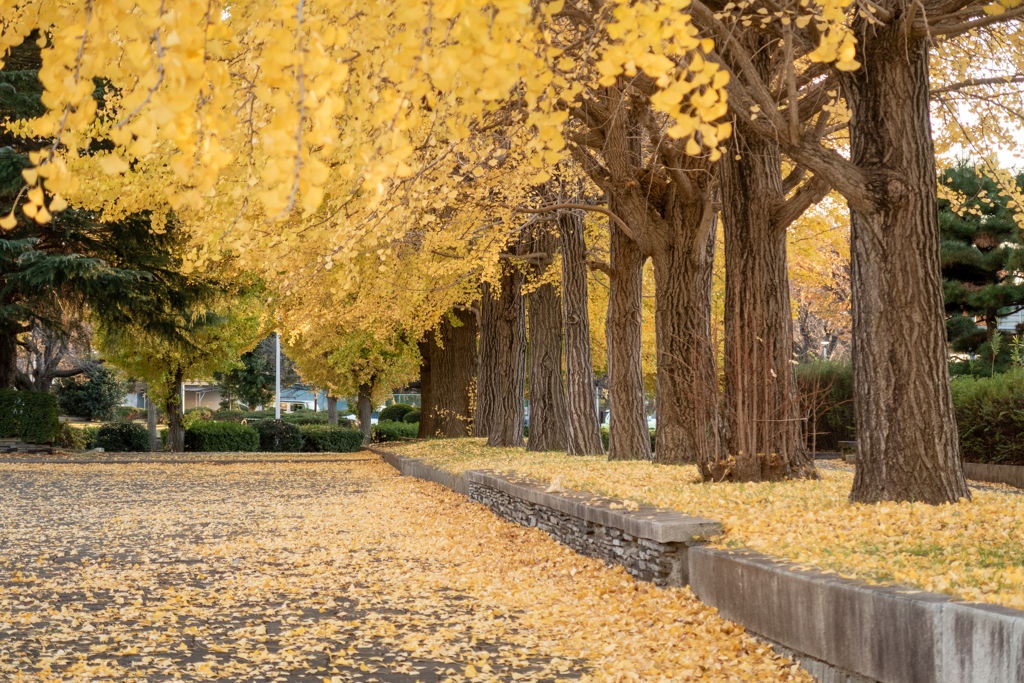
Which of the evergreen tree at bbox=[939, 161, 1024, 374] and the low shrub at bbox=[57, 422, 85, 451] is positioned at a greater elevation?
the evergreen tree at bbox=[939, 161, 1024, 374]

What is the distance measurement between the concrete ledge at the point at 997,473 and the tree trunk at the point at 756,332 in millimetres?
6190

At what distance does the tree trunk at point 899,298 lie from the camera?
6684 millimetres

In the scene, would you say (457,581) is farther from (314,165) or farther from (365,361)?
(365,361)

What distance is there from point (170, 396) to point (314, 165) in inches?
1053

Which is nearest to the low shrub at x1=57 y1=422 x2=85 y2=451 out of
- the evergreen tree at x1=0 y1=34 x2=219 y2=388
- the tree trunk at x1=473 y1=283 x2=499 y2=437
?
the evergreen tree at x1=0 y1=34 x2=219 y2=388

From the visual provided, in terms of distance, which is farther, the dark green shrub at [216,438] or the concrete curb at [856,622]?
the dark green shrub at [216,438]

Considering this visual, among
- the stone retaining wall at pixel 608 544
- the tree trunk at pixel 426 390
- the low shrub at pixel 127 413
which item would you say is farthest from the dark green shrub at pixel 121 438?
the stone retaining wall at pixel 608 544

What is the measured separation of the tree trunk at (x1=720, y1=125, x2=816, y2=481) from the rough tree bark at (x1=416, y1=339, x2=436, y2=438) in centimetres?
1651

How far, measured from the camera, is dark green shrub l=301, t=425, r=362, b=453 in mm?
31219

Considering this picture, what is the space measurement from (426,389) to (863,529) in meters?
20.7

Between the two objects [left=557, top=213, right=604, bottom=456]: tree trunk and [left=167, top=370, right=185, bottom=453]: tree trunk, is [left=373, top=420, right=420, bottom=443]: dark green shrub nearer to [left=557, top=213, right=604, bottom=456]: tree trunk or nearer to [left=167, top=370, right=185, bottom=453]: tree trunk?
[left=167, top=370, right=185, bottom=453]: tree trunk

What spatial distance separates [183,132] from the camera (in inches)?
119

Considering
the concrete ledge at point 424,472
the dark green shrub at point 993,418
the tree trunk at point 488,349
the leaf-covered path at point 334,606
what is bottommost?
the leaf-covered path at point 334,606

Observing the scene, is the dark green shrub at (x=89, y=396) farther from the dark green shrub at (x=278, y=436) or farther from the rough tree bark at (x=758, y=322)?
the rough tree bark at (x=758, y=322)
